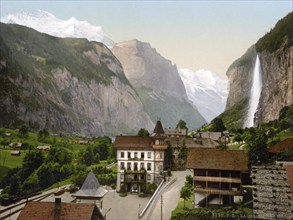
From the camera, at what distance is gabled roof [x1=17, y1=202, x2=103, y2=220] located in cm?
2769

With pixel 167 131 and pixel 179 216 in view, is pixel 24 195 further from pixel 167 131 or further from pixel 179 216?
pixel 167 131

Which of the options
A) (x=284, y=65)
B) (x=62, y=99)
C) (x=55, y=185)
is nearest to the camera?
(x=55, y=185)

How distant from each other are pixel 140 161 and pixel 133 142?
3.24 m

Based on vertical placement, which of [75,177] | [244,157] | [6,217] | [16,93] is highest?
[16,93]

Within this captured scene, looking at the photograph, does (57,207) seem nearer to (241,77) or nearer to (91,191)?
(91,191)

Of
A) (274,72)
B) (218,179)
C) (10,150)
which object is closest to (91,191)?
(218,179)

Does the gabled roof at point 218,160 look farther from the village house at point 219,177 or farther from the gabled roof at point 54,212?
the gabled roof at point 54,212

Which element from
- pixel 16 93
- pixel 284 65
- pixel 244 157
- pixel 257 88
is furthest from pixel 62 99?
pixel 244 157

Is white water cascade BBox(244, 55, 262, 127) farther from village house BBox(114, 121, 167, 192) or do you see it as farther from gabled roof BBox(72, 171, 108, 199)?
gabled roof BBox(72, 171, 108, 199)

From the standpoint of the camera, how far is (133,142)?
196ft

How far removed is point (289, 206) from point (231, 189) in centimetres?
1120

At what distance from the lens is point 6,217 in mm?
46781

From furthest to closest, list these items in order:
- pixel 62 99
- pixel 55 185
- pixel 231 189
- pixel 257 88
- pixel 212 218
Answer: pixel 62 99 → pixel 257 88 → pixel 55 185 → pixel 231 189 → pixel 212 218

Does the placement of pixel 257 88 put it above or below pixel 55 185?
above
